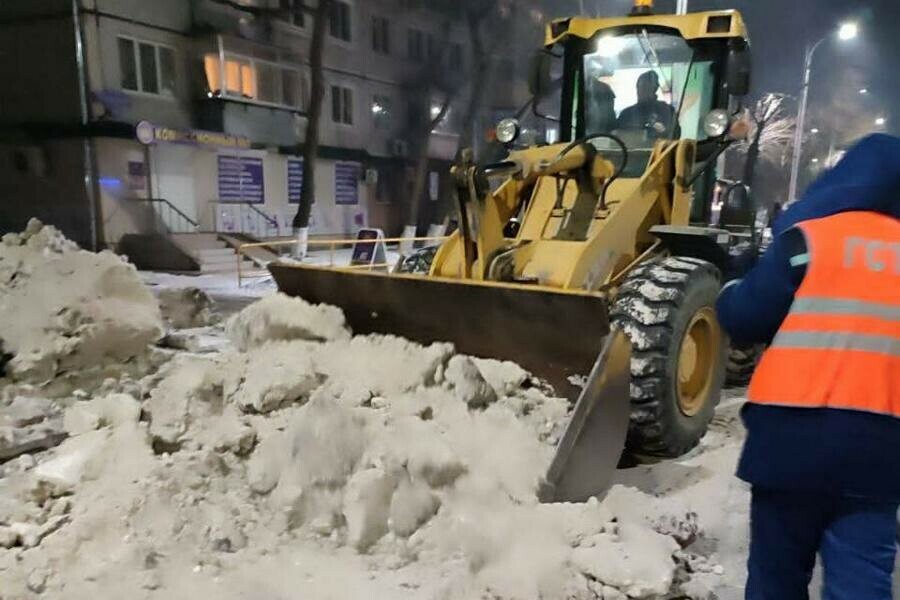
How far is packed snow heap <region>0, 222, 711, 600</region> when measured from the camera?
115 inches

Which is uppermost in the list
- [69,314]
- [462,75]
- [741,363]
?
[462,75]

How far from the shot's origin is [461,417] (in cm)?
374

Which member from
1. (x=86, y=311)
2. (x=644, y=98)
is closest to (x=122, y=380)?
(x=86, y=311)

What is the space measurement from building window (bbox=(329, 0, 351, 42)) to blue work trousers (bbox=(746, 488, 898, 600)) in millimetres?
26262

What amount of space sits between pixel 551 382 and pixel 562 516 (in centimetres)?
100

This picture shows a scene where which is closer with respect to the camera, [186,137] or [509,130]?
[509,130]

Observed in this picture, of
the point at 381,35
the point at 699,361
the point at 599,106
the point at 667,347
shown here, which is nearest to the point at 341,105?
the point at 381,35

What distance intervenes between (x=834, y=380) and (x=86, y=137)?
66.9 ft

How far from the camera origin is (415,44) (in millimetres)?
29438

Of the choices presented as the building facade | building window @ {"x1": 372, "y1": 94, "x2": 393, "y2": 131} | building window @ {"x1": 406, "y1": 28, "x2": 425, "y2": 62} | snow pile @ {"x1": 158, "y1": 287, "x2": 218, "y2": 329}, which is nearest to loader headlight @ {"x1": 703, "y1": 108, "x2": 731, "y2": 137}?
snow pile @ {"x1": 158, "y1": 287, "x2": 218, "y2": 329}

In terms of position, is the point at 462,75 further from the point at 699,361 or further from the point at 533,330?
the point at 533,330

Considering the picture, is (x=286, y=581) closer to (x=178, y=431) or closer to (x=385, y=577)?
(x=385, y=577)

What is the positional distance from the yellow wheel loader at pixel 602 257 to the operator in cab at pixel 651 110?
1cm

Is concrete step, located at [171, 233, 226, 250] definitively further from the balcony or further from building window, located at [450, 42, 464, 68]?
building window, located at [450, 42, 464, 68]
